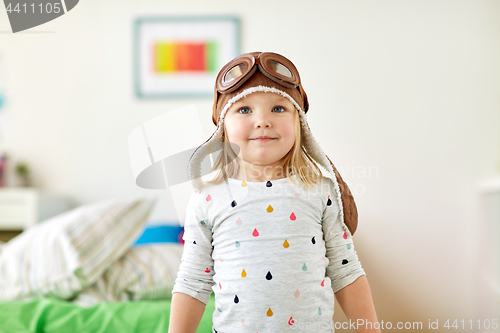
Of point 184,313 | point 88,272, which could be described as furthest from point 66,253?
point 184,313

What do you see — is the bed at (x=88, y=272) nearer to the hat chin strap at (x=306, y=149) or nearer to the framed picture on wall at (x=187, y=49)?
the hat chin strap at (x=306, y=149)

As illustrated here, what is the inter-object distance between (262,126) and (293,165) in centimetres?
10

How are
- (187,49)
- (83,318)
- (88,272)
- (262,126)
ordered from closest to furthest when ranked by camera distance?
(262,126), (83,318), (88,272), (187,49)

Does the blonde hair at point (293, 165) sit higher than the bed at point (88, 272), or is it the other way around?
the blonde hair at point (293, 165)

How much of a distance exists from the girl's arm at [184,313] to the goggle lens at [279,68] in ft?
1.23

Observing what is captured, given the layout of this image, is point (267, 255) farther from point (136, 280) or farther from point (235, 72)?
point (136, 280)

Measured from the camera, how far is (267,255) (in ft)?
1.93

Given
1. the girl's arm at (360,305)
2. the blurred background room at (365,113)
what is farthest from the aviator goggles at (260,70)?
the blurred background room at (365,113)

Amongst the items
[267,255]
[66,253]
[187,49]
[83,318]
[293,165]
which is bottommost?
[83,318]

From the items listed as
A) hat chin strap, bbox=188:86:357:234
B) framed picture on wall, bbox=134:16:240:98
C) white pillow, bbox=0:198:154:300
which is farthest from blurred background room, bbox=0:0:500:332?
white pillow, bbox=0:198:154:300

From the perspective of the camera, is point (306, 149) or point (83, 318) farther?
point (83, 318)

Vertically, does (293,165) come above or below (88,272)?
above

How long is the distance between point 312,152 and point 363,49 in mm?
1087

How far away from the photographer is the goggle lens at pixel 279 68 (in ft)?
2.01
